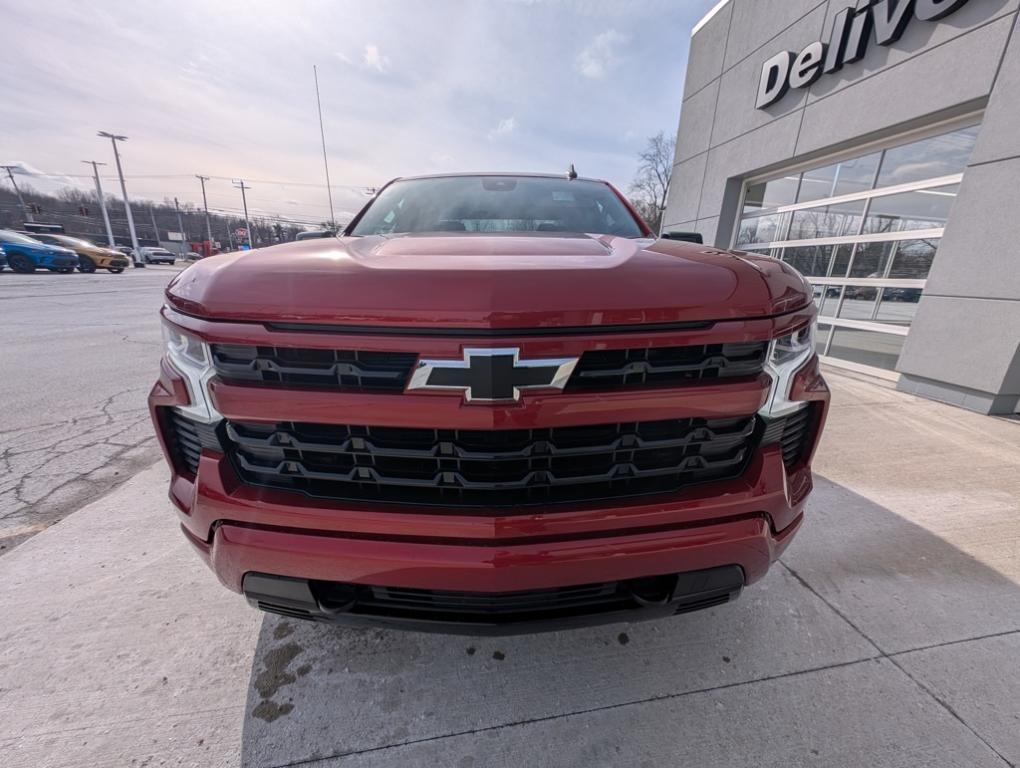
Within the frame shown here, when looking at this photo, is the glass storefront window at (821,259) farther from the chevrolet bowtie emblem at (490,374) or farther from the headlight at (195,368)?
the headlight at (195,368)

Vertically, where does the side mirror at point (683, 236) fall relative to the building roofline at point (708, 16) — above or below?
below

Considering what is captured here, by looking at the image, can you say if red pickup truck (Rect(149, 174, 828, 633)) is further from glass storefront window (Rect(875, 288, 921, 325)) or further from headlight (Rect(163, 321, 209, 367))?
glass storefront window (Rect(875, 288, 921, 325))

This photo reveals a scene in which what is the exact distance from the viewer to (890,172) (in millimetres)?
5852

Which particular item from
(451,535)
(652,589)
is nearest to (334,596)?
(451,535)

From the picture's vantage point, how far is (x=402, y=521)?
1.15m

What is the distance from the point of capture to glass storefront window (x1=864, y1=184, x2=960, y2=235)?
5148mm

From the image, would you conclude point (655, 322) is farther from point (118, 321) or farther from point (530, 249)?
point (118, 321)

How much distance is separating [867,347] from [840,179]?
2.53 metres

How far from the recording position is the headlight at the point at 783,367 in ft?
4.08

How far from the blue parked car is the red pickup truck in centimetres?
→ 2661

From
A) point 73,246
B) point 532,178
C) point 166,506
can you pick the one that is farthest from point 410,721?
point 73,246

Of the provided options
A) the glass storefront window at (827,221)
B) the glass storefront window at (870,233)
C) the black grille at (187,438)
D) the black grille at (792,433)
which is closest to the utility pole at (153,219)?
the glass storefront window at (827,221)

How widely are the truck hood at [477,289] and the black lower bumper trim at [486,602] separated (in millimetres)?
708

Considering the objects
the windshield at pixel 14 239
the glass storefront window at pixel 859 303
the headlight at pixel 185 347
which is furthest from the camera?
the windshield at pixel 14 239
